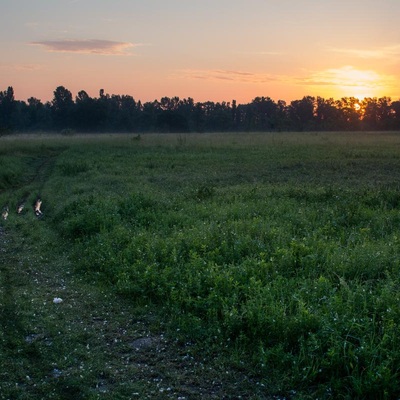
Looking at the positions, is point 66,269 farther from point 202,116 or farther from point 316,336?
point 202,116

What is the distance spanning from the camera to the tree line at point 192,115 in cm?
9589

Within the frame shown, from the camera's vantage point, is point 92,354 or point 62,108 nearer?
point 92,354

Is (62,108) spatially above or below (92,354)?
above

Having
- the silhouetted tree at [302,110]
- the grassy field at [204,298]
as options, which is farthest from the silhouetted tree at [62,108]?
the grassy field at [204,298]

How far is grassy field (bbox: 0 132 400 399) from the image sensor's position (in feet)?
17.2

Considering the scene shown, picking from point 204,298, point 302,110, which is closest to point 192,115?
point 302,110

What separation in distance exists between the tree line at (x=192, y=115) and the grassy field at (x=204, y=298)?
3290 inches

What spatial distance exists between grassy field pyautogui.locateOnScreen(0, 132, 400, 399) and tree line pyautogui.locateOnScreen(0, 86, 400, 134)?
274 feet

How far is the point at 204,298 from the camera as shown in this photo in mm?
7027

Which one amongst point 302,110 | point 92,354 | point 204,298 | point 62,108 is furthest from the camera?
point 302,110

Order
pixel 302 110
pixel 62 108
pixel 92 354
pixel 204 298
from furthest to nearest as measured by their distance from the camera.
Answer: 1. pixel 302 110
2. pixel 62 108
3. pixel 204 298
4. pixel 92 354

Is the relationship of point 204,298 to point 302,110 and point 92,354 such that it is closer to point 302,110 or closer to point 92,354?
point 92,354

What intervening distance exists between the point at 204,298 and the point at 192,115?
103950 millimetres

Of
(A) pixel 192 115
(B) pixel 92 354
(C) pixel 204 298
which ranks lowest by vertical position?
(B) pixel 92 354
